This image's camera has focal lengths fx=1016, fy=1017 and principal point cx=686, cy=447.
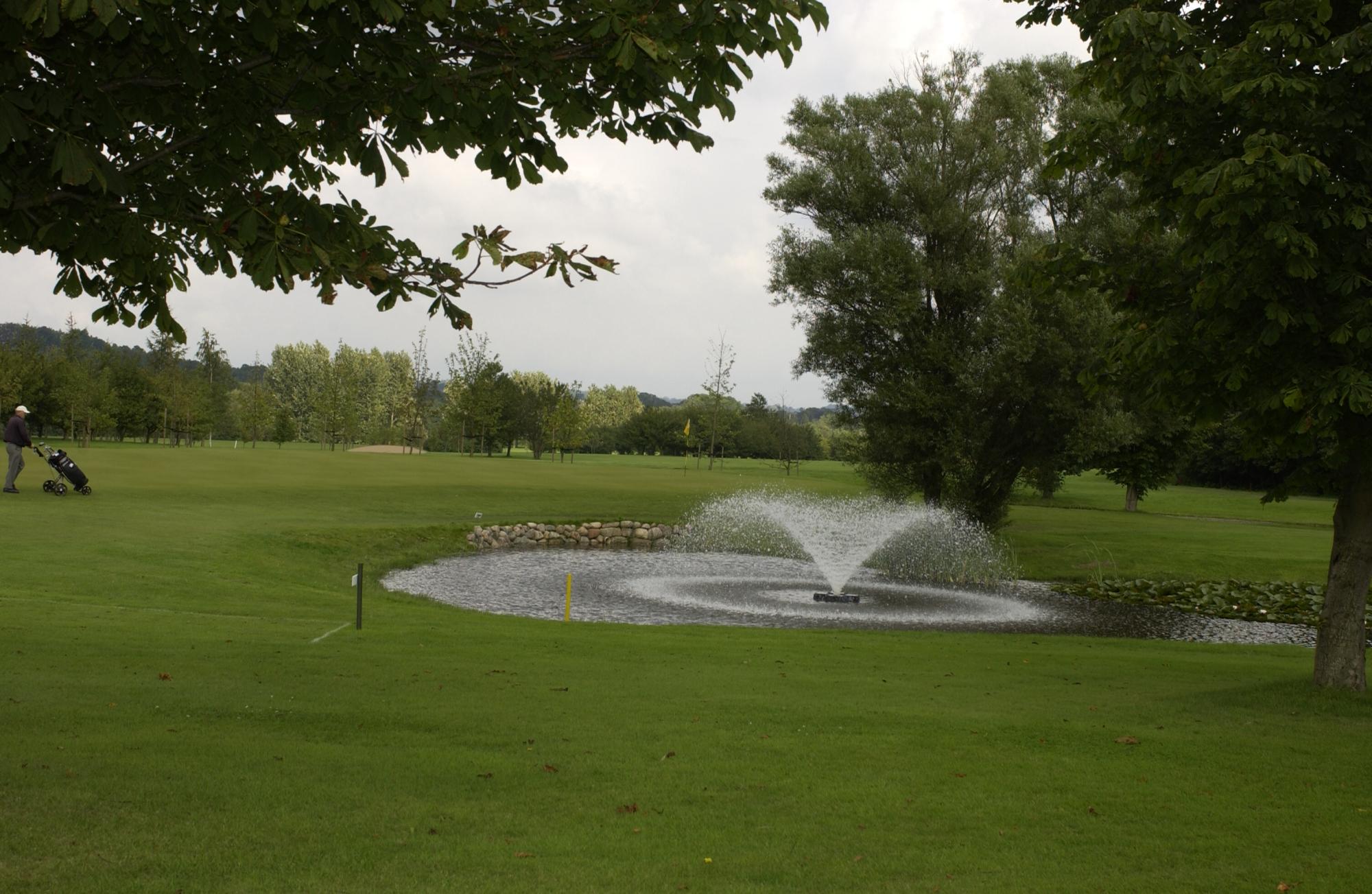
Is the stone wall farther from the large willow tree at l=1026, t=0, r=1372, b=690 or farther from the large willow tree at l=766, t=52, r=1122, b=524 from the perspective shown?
the large willow tree at l=1026, t=0, r=1372, b=690

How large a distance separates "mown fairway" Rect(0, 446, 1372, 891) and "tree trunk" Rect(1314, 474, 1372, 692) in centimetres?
55

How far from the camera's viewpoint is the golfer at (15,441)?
2683 cm

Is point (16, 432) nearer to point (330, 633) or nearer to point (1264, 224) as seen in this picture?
point (330, 633)

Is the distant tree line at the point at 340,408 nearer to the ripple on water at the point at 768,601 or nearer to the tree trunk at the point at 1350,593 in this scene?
the ripple on water at the point at 768,601

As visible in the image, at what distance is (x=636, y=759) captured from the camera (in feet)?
25.2

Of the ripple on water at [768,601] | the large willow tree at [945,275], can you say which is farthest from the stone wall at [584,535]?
the large willow tree at [945,275]

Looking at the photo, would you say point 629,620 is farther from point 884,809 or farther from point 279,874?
point 279,874

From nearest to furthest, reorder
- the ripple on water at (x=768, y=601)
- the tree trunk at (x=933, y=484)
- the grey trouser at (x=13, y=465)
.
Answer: the ripple on water at (x=768, y=601), the grey trouser at (x=13, y=465), the tree trunk at (x=933, y=484)

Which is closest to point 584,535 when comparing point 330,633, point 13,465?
point 13,465

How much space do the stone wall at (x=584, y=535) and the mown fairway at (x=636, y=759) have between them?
17.0 metres

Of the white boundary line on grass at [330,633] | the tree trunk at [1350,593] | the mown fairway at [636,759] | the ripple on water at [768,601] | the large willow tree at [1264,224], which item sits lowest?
the ripple on water at [768,601]

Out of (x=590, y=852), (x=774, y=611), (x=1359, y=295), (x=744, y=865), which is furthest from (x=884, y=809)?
(x=774, y=611)

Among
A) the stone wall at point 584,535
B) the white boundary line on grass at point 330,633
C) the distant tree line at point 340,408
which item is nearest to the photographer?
the white boundary line on grass at point 330,633

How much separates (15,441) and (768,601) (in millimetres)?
20779
